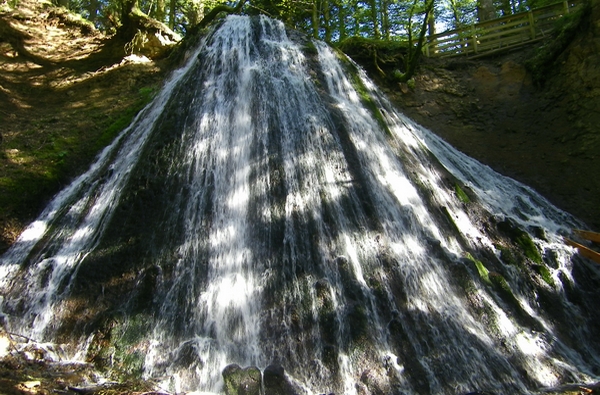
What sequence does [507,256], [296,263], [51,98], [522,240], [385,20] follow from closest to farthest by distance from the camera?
[296,263], [507,256], [522,240], [51,98], [385,20]

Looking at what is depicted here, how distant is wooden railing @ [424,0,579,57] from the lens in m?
11.4

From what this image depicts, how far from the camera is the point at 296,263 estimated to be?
4.91 metres

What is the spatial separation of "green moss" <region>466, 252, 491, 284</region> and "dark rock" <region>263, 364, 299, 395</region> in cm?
281

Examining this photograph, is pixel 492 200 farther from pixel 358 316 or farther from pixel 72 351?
pixel 72 351

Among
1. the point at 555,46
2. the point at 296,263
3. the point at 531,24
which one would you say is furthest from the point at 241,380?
the point at 531,24

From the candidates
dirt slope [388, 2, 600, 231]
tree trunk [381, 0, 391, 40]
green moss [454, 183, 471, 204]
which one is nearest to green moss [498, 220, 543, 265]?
green moss [454, 183, 471, 204]

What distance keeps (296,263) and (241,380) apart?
1.50 metres

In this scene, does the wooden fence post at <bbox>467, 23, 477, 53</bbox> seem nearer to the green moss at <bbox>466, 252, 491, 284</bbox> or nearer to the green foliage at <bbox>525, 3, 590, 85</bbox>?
the green foliage at <bbox>525, 3, 590, 85</bbox>

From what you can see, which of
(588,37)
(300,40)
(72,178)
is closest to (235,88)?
(300,40)

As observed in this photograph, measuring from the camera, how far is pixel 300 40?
28.6ft

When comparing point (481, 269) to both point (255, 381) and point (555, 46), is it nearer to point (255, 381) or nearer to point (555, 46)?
point (255, 381)

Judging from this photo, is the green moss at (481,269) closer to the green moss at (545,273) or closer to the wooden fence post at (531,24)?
the green moss at (545,273)

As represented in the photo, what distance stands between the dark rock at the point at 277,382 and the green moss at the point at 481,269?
2.81 metres

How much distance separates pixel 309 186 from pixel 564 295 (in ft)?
12.2
